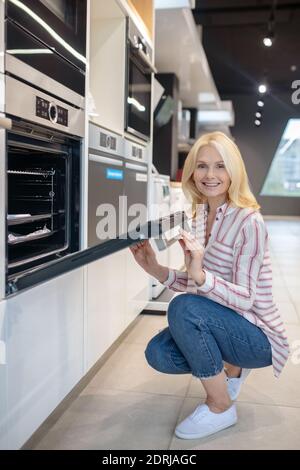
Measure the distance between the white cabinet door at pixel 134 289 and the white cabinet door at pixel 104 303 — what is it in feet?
0.30

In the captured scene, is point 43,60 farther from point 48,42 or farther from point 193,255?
point 193,255

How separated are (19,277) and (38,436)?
0.62 m

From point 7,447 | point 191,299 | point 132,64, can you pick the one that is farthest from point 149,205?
point 7,447

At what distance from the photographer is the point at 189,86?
18.3 feet

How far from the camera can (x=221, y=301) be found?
1.51 m

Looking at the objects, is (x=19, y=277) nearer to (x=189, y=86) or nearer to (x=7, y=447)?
(x=7, y=447)

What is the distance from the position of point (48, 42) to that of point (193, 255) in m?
0.78

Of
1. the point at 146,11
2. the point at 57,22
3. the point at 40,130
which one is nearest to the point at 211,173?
the point at 40,130

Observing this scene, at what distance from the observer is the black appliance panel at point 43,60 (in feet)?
3.99

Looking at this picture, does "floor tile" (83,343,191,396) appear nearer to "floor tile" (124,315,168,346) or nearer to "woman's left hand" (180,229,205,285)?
"floor tile" (124,315,168,346)

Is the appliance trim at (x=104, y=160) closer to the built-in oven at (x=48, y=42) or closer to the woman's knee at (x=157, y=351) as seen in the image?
the built-in oven at (x=48, y=42)

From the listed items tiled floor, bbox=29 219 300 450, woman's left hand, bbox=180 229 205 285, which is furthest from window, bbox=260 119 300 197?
woman's left hand, bbox=180 229 205 285

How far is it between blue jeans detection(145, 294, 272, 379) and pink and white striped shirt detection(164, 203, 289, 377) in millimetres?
34
